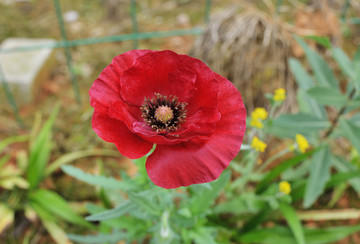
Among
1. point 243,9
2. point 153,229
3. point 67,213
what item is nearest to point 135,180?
point 153,229

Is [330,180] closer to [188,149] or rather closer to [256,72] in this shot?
[256,72]

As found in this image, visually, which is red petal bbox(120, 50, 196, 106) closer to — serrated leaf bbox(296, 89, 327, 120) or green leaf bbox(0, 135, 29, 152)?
serrated leaf bbox(296, 89, 327, 120)

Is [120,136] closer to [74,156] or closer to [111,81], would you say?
[111,81]

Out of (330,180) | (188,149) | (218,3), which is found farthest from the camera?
(218,3)

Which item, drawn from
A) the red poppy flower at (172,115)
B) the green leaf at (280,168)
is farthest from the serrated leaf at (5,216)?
the green leaf at (280,168)

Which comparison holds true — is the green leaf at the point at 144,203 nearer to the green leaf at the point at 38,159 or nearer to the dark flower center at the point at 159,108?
the dark flower center at the point at 159,108

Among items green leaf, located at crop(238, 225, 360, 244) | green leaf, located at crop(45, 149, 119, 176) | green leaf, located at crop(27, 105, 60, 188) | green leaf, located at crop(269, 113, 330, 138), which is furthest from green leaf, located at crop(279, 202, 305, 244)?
green leaf, located at crop(27, 105, 60, 188)

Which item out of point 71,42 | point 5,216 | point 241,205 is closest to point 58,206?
point 5,216
